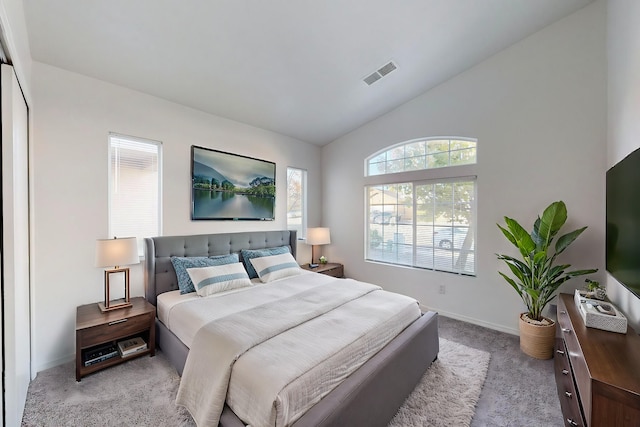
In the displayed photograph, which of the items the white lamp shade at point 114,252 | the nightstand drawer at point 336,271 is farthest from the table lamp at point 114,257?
the nightstand drawer at point 336,271

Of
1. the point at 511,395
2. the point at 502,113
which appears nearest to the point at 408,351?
the point at 511,395

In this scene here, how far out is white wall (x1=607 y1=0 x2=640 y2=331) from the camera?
1.85 metres

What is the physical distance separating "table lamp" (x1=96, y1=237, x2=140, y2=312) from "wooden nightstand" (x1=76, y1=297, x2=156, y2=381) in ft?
0.28

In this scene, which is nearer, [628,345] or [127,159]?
[628,345]

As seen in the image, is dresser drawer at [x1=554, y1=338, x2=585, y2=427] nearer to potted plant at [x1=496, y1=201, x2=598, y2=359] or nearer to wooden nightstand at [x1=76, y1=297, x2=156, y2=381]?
potted plant at [x1=496, y1=201, x2=598, y2=359]

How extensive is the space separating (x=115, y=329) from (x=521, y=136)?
465 cm

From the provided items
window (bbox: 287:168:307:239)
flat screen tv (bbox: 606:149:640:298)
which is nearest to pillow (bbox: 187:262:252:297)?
window (bbox: 287:168:307:239)

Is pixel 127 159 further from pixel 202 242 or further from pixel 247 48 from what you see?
pixel 247 48

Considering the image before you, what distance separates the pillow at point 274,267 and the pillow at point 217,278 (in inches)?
11.7

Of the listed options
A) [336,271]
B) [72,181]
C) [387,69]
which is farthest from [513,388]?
[72,181]

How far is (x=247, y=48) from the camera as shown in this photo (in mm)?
2555

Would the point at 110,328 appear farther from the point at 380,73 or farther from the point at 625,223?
the point at 625,223

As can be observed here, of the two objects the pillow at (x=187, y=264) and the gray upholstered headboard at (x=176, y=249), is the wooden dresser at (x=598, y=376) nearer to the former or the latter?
the pillow at (x=187, y=264)

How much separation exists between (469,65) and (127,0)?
3.66 m
